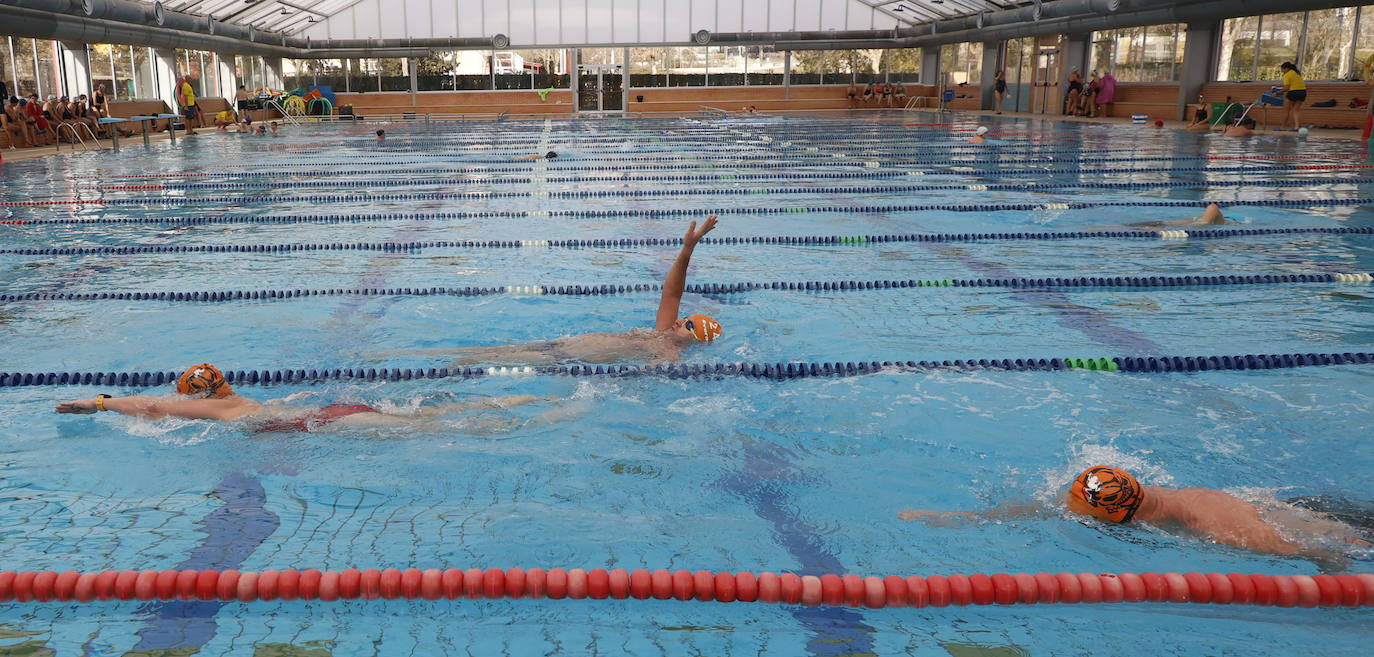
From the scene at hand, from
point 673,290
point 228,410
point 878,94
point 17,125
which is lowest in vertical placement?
point 228,410

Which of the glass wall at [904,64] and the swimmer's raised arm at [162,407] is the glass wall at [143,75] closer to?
the swimmer's raised arm at [162,407]

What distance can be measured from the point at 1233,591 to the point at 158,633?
2577mm

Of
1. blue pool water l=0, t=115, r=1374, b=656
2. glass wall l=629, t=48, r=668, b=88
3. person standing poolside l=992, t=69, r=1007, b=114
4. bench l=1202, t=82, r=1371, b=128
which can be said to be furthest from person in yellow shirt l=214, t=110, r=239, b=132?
bench l=1202, t=82, r=1371, b=128

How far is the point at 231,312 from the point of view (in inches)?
228

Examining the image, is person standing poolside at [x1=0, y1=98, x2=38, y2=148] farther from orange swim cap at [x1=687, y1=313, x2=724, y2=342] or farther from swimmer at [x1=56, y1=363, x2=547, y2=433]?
orange swim cap at [x1=687, y1=313, x2=724, y2=342]

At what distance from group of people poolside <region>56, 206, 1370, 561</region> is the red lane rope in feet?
1.25

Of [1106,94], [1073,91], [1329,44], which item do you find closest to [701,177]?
[1329,44]

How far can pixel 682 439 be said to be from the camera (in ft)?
12.7

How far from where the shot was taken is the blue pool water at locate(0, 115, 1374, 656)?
8.02ft

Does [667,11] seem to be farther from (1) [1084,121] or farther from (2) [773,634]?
(2) [773,634]

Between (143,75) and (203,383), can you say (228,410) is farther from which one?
(143,75)

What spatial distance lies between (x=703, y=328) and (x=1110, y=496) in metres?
2.29

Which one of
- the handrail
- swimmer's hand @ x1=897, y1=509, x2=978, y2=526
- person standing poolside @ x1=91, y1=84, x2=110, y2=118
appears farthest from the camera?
person standing poolside @ x1=91, y1=84, x2=110, y2=118

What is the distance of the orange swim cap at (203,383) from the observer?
3.94 metres
